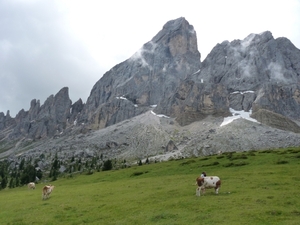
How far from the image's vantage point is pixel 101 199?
36438 millimetres

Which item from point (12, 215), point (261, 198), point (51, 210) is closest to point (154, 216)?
point (261, 198)

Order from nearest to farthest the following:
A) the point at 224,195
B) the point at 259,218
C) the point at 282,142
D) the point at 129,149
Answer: the point at 259,218
the point at 224,195
the point at 282,142
the point at 129,149

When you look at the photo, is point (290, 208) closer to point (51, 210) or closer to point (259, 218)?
point (259, 218)

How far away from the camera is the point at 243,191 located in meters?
31.7

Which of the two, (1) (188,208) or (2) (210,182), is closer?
(1) (188,208)

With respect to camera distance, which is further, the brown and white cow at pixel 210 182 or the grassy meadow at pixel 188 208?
the brown and white cow at pixel 210 182

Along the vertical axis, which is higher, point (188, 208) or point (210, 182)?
point (210, 182)

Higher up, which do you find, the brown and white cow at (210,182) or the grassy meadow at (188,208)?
the brown and white cow at (210,182)

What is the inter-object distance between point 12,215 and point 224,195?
23492mm

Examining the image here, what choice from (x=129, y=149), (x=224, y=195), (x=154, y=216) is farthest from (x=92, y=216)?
(x=129, y=149)

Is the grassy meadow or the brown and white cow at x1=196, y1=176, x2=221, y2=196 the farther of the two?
the brown and white cow at x1=196, y1=176, x2=221, y2=196

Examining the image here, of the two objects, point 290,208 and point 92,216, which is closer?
point 290,208

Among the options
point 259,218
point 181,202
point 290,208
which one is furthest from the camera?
point 181,202

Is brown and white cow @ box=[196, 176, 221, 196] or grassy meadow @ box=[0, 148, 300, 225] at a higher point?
brown and white cow @ box=[196, 176, 221, 196]
